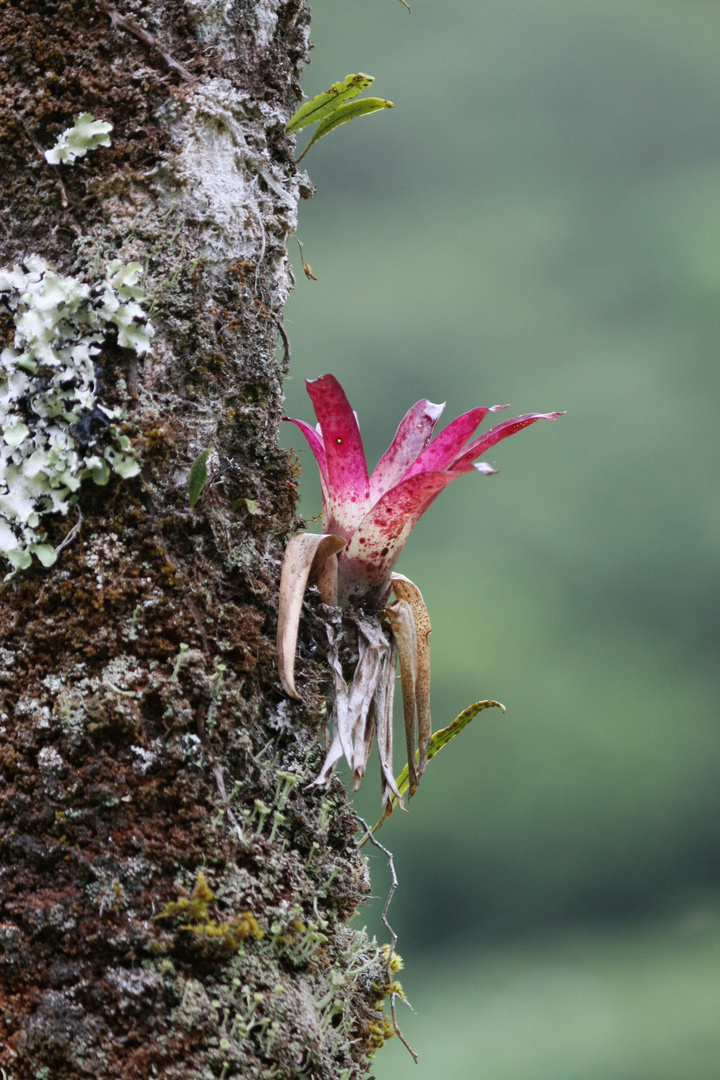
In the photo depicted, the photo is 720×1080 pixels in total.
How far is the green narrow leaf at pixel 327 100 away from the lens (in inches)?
39.0

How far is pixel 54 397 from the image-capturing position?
0.86 meters

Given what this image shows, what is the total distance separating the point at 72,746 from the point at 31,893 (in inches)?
5.1

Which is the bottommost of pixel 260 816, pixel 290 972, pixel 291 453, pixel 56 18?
pixel 290 972

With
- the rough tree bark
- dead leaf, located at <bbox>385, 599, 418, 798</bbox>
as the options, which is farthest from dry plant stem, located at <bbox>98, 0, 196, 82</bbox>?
dead leaf, located at <bbox>385, 599, 418, 798</bbox>

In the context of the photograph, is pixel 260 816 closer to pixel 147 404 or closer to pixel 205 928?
pixel 205 928

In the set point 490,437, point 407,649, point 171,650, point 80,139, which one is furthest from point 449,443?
point 80,139

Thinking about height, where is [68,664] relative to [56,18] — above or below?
below

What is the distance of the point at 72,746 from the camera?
80cm

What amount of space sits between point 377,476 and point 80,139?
45cm

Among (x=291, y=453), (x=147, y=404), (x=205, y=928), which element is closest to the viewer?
(x=205, y=928)

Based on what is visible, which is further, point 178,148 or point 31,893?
point 178,148

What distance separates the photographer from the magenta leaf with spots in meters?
0.94

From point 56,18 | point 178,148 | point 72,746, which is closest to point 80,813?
point 72,746

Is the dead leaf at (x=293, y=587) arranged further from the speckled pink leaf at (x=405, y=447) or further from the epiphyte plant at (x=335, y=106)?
the epiphyte plant at (x=335, y=106)
